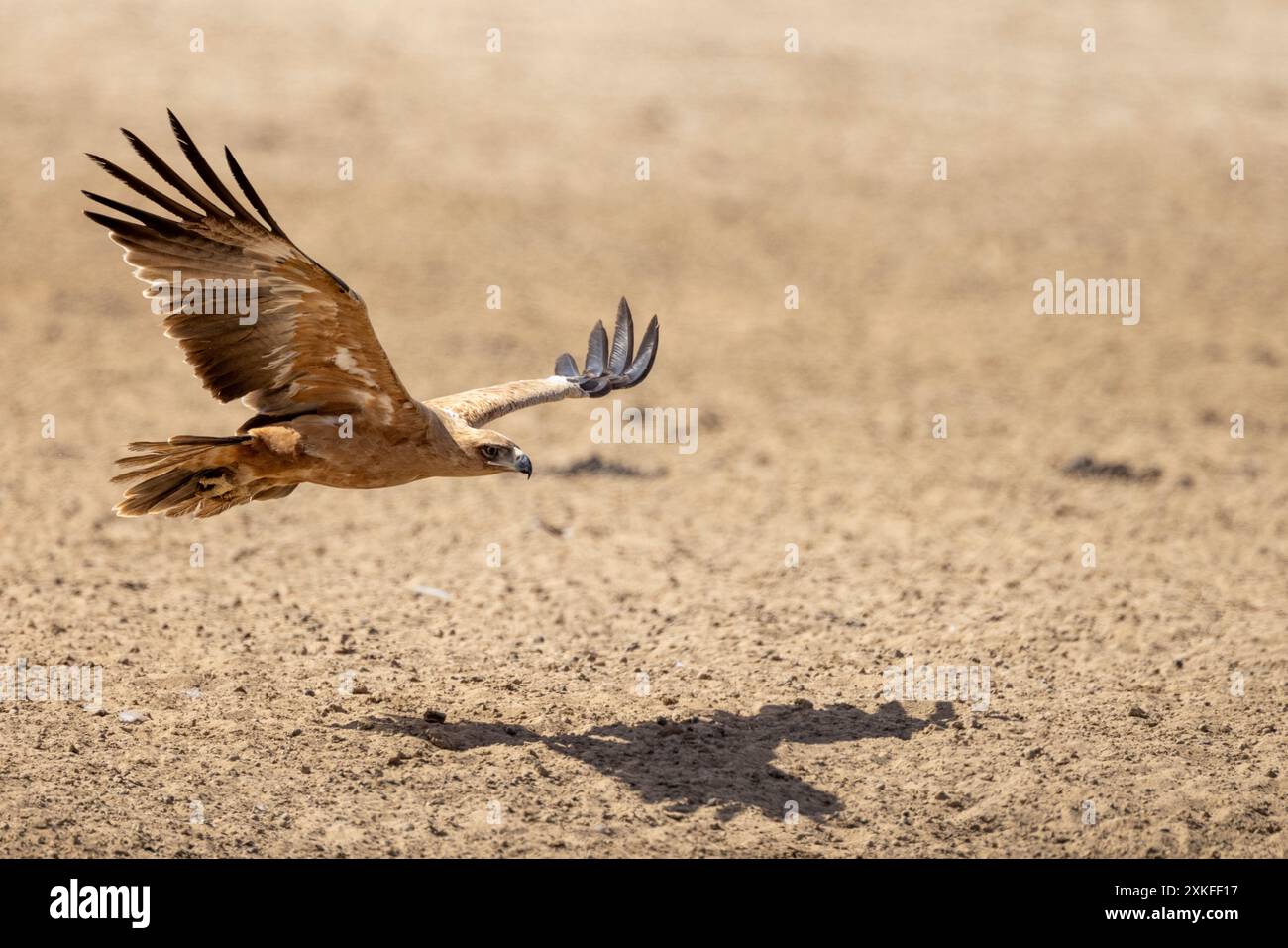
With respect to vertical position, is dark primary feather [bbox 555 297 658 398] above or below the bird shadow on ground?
above

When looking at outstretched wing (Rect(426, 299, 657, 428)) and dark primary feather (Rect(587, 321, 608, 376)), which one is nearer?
outstretched wing (Rect(426, 299, 657, 428))

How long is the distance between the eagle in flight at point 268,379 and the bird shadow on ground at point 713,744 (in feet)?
5.04

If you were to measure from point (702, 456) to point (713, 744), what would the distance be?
658 cm

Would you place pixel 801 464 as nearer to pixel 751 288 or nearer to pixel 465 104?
pixel 751 288

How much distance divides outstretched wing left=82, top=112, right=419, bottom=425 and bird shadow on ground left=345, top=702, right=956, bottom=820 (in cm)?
192

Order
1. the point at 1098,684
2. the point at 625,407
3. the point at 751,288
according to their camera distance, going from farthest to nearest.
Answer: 1. the point at 751,288
2. the point at 625,407
3. the point at 1098,684

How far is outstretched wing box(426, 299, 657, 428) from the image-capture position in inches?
368

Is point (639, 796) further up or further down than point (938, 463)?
further down

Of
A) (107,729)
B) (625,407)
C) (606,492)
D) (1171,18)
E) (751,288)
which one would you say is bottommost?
(107,729)

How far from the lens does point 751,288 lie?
1958 cm

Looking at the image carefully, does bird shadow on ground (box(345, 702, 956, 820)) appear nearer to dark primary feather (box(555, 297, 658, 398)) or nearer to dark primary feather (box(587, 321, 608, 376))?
dark primary feather (box(555, 297, 658, 398))

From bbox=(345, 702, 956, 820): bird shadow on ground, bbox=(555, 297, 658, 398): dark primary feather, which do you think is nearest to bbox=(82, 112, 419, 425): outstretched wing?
bbox=(345, 702, 956, 820): bird shadow on ground
